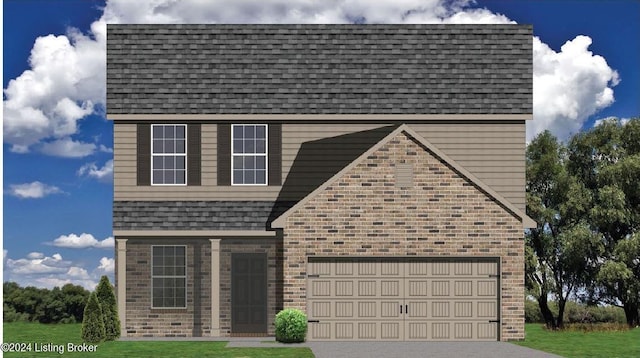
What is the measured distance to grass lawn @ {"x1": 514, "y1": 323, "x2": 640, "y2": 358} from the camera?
22703mm

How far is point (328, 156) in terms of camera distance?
28.2 metres

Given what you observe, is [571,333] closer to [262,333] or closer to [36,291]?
[262,333]

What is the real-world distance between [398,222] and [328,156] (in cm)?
394

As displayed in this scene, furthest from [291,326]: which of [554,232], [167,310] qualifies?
[554,232]

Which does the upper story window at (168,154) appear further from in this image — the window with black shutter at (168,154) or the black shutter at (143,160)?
the black shutter at (143,160)

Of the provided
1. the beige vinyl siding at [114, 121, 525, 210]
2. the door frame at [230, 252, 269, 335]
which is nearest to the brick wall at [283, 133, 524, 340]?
the door frame at [230, 252, 269, 335]

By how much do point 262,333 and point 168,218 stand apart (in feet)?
15.4

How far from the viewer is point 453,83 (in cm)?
2883

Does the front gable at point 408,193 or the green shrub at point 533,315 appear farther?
the green shrub at point 533,315

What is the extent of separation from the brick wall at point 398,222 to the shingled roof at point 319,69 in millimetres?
3812

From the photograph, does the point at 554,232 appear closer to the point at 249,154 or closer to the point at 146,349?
the point at 249,154

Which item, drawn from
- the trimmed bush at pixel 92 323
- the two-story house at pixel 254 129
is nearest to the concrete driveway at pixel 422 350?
the two-story house at pixel 254 129

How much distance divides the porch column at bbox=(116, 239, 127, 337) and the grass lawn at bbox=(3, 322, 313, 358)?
147 centimetres

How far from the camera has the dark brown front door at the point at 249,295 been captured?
27.6 metres
